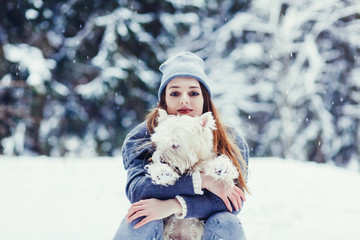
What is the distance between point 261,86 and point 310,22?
2.64 metres

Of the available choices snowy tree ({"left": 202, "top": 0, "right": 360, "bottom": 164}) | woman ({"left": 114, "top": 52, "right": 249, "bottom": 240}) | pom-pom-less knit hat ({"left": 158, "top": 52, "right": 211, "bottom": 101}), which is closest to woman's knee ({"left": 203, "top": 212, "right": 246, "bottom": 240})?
woman ({"left": 114, "top": 52, "right": 249, "bottom": 240})

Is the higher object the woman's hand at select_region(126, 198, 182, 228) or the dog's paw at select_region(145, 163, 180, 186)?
the dog's paw at select_region(145, 163, 180, 186)

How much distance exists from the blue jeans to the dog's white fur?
0.13 metres

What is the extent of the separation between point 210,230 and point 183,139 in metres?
0.50

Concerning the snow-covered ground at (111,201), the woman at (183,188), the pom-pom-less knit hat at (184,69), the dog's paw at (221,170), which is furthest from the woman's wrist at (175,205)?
the snow-covered ground at (111,201)

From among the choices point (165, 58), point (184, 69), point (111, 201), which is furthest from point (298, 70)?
point (184, 69)

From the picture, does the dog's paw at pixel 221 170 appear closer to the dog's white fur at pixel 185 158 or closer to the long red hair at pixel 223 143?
the dog's white fur at pixel 185 158

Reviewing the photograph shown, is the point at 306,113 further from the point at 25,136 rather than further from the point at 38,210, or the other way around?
the point at 38,210

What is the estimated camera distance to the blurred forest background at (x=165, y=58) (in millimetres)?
9641

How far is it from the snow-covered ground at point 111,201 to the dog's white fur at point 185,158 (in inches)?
64.4

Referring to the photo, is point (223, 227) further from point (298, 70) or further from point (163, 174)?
point (298, 70)

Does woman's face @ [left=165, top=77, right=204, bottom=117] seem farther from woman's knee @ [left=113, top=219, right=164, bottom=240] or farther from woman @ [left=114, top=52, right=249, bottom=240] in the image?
woman's knee @ [left=113, top=219, right=164, bottom=240]

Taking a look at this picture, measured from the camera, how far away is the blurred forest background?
9.64m

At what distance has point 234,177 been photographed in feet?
6.82
